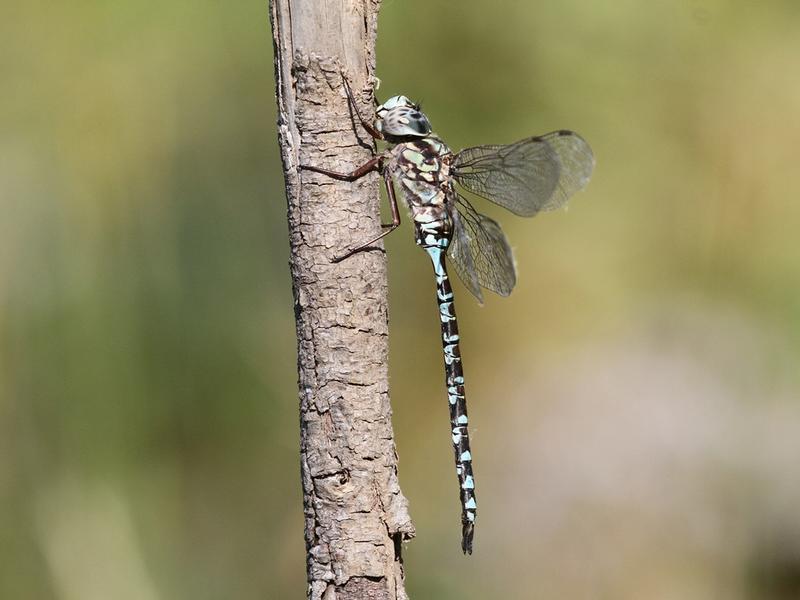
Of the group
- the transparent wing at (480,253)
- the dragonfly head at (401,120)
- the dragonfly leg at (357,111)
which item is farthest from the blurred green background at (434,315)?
the dragonfly leg at (357,111)

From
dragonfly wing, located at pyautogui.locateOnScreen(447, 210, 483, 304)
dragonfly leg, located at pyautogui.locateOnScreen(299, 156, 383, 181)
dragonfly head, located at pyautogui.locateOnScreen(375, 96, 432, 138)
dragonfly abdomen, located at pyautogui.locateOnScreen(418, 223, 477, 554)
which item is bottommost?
dragonfly abdomen, located at pyautogui.locateOnScreen(418, 223, 477, 554)

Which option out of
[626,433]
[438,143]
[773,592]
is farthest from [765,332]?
[438,143]

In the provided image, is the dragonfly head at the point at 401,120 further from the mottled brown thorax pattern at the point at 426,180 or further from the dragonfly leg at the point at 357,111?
the dragonfly leg at the point at 357,111

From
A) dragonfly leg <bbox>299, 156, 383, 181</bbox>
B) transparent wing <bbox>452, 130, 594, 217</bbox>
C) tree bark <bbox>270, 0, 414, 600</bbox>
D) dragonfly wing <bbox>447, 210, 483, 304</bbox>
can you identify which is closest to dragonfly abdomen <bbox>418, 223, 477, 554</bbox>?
dragonfly wing <bbox>447, 210, 483, 304</bbox>

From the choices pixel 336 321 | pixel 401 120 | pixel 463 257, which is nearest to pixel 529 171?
pixel 463 257

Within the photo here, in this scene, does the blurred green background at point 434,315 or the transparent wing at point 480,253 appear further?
the blurred green background at point 434,315

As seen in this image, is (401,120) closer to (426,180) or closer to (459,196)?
(426,180)

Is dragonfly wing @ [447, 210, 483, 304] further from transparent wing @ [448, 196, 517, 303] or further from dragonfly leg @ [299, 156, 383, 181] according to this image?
dragonfly leg @ [299, 156, 383, 181]

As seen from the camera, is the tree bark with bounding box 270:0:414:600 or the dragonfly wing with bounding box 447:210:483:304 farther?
the dragonfly wing with bounding box 447:210:483:304
